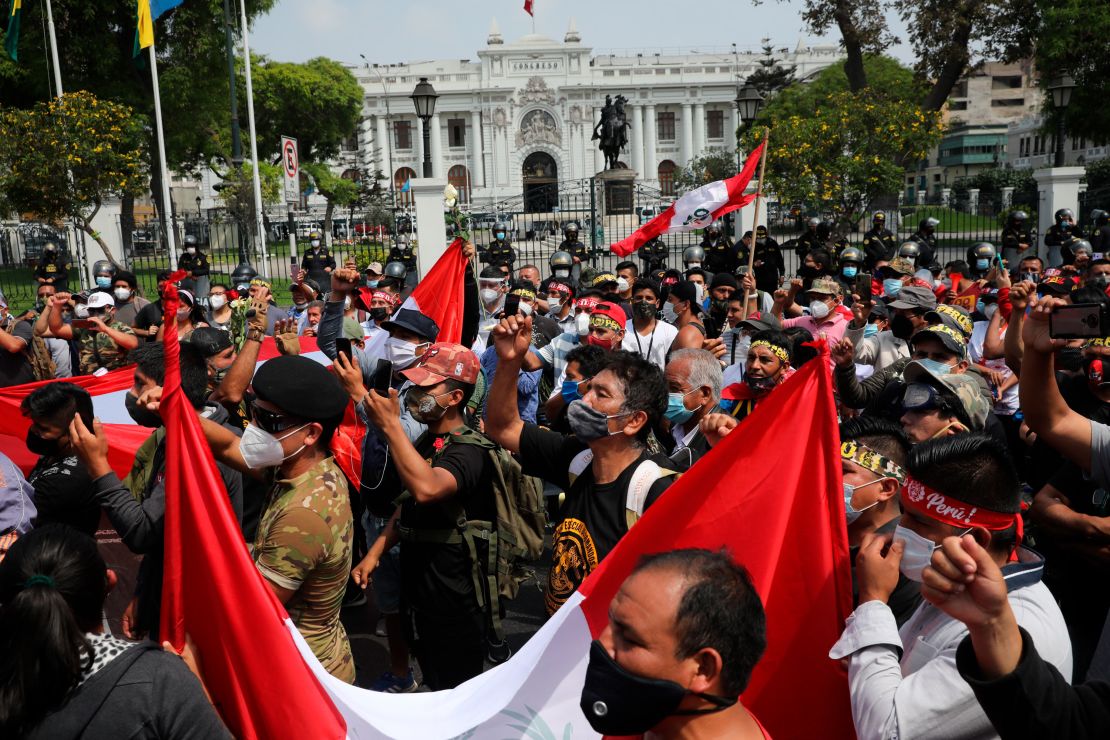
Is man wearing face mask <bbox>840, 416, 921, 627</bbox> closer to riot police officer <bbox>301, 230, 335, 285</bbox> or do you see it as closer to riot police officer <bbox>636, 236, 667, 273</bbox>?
riot police officer <bbox>301, 230, 335, 285</bbox>

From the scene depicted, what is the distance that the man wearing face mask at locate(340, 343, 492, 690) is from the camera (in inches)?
142

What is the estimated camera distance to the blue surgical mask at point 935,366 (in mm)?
4316

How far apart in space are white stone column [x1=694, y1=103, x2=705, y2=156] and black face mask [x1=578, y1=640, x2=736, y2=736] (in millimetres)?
78253

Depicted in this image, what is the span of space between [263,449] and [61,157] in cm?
1802

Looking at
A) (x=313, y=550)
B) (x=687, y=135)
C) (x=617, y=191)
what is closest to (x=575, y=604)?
(x=313, y=550)

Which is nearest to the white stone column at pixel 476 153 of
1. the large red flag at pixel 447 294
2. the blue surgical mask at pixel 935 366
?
the large red flag at pixel 447 294

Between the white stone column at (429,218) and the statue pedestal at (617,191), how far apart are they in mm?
11016

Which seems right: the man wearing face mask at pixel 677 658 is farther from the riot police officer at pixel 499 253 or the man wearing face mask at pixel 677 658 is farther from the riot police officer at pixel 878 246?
the riot police officer at pixel 499 253

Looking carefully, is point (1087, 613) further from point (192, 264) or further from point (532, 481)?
point (192, 264)

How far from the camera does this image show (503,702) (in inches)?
105

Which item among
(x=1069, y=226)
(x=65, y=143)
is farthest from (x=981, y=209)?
(x=65, y=143)

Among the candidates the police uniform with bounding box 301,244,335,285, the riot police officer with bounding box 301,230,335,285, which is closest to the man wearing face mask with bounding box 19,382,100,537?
the riot police officer with bounding box 301,230,335,285

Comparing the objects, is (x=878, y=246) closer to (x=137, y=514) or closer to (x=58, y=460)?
(x=58, y=460)

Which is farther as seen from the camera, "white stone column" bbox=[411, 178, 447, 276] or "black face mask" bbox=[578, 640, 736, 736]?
"white stone column" bbox=[411, 178, 447, 276]
